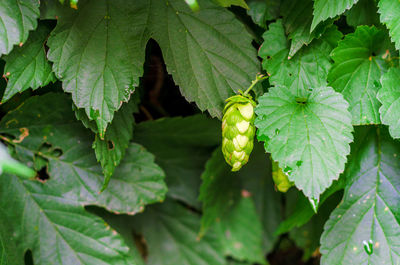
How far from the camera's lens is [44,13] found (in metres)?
0.80

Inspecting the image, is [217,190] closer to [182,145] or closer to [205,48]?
[182,145]

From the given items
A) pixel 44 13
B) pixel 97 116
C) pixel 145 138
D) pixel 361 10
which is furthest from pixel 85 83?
pixel 361 10

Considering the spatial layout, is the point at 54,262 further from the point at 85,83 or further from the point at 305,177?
the point at 305,177

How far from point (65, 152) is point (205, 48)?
0.44 meters

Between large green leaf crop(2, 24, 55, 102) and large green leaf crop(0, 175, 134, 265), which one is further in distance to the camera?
large green leaf crop(0, 175, 134, 265)

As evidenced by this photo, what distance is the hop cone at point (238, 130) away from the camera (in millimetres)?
759

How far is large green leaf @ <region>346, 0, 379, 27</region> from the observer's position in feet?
2.97

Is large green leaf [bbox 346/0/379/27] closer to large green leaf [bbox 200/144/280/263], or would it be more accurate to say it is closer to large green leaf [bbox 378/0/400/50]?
large green leaf [bbox 378/0/400/50]

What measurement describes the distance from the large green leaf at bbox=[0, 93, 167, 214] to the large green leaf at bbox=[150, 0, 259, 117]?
12.1 inches

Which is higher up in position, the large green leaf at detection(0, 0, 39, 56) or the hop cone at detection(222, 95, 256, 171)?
the large green leaf at detection(0, 0, 39, 56)

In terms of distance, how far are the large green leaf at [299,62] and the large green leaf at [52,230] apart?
0.54 meters

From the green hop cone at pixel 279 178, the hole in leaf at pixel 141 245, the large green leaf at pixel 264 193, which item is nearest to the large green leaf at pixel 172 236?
the hole in leaf at pixel 141 245

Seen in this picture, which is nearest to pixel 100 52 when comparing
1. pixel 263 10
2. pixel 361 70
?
pixel 263 10

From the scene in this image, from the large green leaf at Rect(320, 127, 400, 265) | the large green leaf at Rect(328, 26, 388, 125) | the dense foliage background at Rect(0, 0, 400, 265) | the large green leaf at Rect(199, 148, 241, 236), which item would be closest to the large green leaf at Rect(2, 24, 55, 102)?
the dense foliage background at Rect(0, 0, 400, 265)
